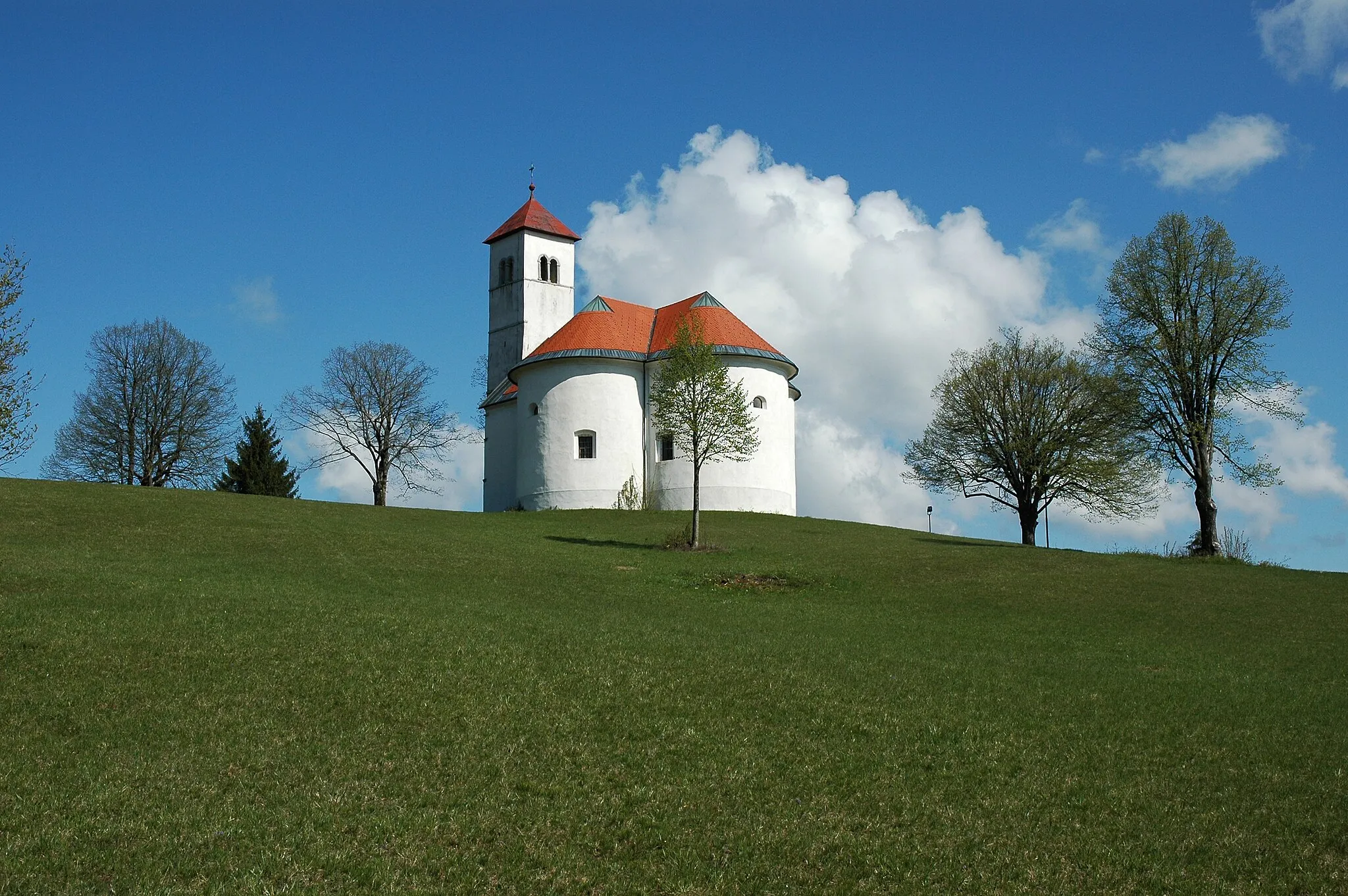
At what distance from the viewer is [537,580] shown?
25875 mm

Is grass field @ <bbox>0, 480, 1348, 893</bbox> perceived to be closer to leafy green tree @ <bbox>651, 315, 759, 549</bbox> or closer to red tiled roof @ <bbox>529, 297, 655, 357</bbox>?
leafy green tree @ <bbox>651, 315, 759, 549</bbox>

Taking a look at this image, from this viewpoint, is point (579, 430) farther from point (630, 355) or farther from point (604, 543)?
point (604, 543)

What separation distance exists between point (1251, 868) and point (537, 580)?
695 inches

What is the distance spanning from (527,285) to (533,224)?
10.7 feet

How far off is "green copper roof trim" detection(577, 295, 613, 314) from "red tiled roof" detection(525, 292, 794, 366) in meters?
0.09

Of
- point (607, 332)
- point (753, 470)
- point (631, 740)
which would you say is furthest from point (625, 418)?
point (631, 740)

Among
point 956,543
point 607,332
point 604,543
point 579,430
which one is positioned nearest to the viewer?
point 604,543

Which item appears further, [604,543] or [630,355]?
[630,355]

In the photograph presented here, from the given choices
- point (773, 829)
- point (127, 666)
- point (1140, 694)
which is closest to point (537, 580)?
point (127, 666)

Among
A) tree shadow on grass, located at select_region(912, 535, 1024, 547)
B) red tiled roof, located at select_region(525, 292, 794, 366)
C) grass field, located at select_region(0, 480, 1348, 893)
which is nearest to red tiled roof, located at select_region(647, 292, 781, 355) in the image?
red tiled roof, located at select_region(525, 292, 794, 366)

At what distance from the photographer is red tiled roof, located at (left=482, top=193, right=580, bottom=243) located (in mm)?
59594

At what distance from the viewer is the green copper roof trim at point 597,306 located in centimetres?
5422

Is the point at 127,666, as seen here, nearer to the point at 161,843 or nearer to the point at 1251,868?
the point at 161,843

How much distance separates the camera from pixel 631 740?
13.3 meters
